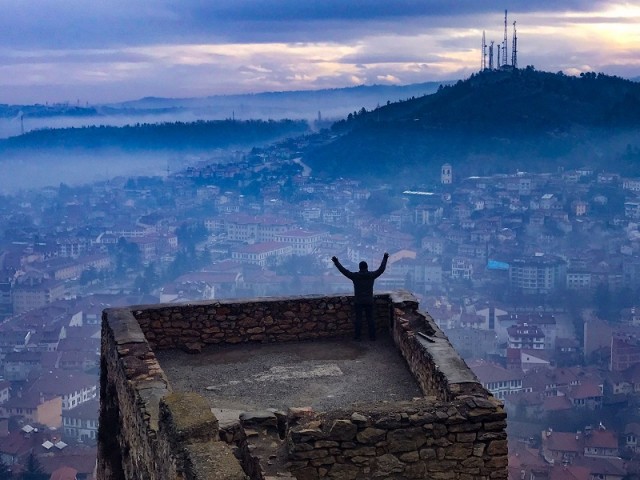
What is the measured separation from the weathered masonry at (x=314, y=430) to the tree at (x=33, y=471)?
1529 inches

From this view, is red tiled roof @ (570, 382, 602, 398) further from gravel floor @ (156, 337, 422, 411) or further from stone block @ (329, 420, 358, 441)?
stone block @ (329, 420, 358, 441)

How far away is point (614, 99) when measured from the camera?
5438 inches

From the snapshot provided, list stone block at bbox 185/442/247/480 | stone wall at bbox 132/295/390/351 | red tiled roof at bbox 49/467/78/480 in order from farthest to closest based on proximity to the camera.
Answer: red tiled roof at bbox 49/467/78/480
stone wall at bbox 132/295/390/351
stone block at bbox 185/442/247/480

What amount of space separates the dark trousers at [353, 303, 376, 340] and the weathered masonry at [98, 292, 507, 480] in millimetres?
488

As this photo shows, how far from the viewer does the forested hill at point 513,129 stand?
135 metres

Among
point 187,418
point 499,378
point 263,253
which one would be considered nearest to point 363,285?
point 187,418

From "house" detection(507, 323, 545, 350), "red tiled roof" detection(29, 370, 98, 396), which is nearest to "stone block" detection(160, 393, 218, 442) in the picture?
"red tiled roof" detection(29, 370, 98, 396)

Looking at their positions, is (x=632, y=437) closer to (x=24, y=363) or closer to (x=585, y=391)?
(x=585, y=391)

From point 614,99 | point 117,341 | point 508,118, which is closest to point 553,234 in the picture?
point 508,118

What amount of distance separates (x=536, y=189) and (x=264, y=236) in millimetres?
37604

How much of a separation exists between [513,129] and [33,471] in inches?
4108

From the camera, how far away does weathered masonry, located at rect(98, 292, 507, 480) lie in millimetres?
4359

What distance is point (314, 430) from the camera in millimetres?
4953

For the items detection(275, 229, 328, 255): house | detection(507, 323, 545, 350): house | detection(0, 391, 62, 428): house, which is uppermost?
detection(275, 229, 328, 255): house
